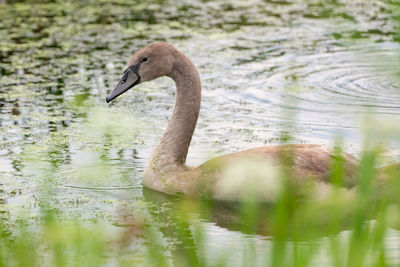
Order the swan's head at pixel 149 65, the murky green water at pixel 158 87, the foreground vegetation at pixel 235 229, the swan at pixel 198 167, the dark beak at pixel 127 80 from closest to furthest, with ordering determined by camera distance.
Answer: the foreground vegetation at pixel 235 229 → the swan at pixel 198 167 → the murky green water at pixel 158 87 → the swan's head at pixel 149 65 → the dark beak at pixel 127 80

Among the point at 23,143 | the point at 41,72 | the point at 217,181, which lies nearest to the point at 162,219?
the point at 217,181

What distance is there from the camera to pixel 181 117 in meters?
6.38

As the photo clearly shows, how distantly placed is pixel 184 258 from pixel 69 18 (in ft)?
27.9

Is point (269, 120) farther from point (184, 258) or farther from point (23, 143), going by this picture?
point (184, 258)

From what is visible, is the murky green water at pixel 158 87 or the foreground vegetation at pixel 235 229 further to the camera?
the murky green water at pixel 158 87

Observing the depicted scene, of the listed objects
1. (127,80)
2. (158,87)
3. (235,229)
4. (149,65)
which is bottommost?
(158,87)

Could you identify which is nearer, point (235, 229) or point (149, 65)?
point (235, 229)

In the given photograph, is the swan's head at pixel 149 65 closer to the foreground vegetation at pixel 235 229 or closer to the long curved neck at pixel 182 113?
the long curved neck at pixel 182 113

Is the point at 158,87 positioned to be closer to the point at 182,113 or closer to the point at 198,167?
the point at 182,113

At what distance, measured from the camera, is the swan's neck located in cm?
630

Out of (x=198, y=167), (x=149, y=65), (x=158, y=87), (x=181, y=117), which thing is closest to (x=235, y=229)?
(x=198, y=167)

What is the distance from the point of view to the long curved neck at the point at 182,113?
20.7 ft

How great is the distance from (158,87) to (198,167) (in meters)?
3.53

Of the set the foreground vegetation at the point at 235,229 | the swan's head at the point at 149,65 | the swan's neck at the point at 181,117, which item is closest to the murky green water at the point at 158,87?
the foreground vegetation at the point at 235,229
